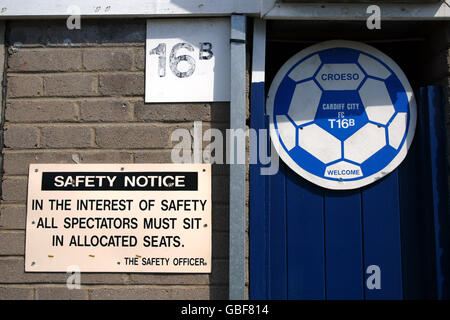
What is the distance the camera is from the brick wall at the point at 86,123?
2270 mm

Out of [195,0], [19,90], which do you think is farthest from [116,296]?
[195,0]

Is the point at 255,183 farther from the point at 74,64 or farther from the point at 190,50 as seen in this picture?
the point at 74,64

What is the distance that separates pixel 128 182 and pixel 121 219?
187 mm

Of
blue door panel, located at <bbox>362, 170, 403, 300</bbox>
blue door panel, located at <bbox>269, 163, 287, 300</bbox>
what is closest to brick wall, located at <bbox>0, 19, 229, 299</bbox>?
blue door panel, located at <bbox>269, 163, 287, 300</bbox>

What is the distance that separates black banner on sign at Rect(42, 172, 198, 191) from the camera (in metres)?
2.31

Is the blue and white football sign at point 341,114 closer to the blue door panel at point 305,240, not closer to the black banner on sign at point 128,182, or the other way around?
the blue door panel at point 305,240

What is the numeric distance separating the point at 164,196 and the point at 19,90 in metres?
0.95

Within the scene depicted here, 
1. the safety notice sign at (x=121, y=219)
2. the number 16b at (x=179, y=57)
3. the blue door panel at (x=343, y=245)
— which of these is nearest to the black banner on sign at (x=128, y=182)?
the safety notice sign at (x=121, y=219)

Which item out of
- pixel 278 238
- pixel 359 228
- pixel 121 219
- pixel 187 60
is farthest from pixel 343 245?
pixel 187 60

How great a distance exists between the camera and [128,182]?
232 cm

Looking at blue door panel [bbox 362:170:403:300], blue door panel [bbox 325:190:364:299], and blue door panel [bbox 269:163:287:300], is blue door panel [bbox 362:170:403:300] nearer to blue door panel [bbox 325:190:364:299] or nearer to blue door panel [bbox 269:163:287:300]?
blue door panel [bbox 325:190:364:299]

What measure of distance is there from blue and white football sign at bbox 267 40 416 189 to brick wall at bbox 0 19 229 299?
388mm

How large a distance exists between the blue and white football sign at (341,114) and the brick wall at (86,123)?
39 centimetres

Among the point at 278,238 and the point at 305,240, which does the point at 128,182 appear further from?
the point at 305,240
